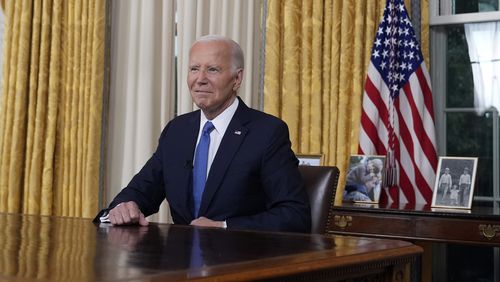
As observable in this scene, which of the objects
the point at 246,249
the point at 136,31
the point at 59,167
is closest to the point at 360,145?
the point at 136,31

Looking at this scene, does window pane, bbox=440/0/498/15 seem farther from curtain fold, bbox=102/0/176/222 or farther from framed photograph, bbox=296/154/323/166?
curtain fold, bbox=102/0/176/222

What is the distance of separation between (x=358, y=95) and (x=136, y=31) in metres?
→ 1.85

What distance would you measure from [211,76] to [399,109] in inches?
82.9

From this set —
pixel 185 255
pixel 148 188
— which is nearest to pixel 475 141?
pixel 148 188

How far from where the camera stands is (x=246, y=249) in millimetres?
1821

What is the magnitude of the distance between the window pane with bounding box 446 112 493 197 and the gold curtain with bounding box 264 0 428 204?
1.81ft

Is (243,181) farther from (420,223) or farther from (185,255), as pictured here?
(420,223)

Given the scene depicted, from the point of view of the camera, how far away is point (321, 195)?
2.96m

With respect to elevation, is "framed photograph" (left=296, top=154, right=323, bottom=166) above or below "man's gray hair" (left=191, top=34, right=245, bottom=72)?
below

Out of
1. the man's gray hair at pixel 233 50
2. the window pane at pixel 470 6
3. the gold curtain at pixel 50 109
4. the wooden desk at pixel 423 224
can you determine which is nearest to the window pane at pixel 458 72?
the window pane at pixel 470 6

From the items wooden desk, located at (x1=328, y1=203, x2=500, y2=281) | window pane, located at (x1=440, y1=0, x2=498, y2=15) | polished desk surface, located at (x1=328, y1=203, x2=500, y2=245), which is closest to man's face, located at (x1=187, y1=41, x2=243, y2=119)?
wooden desk, located at (x1=328, y1=203, x2=500, y2=281)

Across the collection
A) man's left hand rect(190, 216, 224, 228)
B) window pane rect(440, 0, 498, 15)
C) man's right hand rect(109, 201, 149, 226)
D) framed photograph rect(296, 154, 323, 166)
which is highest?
window pane rect(440, 0, 498, 15)

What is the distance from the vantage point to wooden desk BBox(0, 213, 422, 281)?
138cm

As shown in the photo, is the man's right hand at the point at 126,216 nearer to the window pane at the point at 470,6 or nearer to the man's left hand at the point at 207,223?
the man's left hand at the point at 207,223
